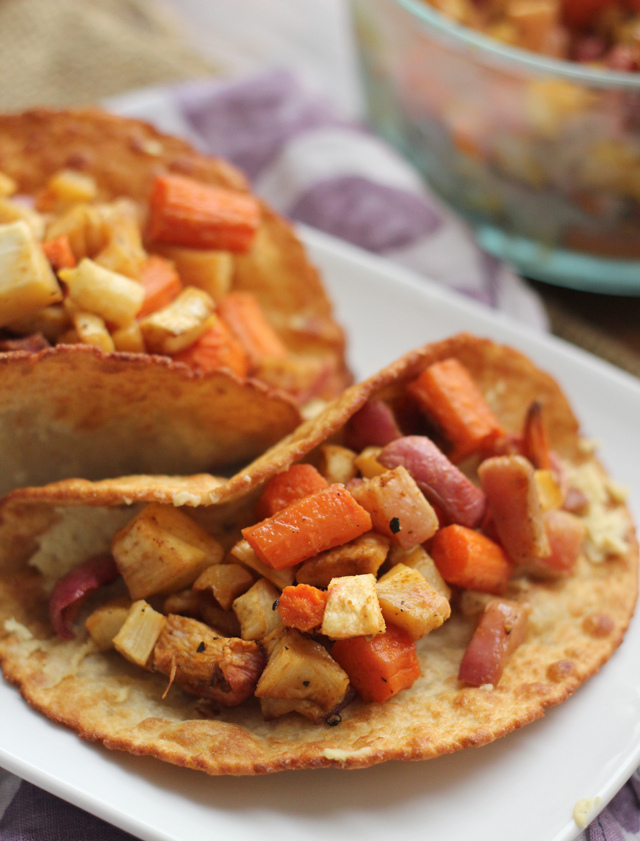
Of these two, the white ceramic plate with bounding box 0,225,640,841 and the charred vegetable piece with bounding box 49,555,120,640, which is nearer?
the white ceramic plate with bounding box 0,225,640,841

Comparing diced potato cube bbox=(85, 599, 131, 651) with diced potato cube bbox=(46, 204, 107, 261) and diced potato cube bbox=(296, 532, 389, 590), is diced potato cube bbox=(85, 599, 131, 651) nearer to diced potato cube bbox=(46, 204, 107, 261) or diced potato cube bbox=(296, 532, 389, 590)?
diced potato cube bbox=(296, 532, 389, 590)

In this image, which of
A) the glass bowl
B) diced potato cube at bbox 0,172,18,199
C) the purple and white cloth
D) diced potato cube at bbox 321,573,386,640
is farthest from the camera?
the purple and white cloth

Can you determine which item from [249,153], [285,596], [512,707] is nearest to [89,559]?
[285,596]

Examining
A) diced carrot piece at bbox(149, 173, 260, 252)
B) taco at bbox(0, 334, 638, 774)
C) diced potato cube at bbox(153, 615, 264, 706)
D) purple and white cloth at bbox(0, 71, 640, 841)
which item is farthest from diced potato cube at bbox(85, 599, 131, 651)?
purple and white cloth at bbox(0, 71, 640, 841)

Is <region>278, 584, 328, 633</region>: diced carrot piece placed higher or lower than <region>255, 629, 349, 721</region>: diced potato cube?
higher

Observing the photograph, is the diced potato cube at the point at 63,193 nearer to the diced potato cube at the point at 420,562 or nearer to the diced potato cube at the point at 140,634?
the diced potato cube at the point at 140,634

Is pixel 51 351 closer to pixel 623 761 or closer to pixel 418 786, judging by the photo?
pixel 418 786
